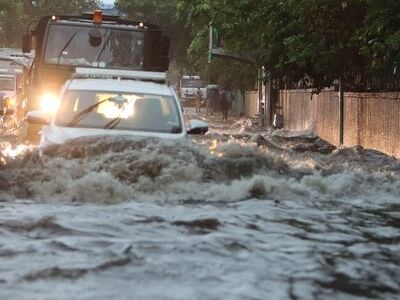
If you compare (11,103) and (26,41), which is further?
(11,103)

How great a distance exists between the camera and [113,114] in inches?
377

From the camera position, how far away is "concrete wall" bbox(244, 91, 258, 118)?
3912 cm

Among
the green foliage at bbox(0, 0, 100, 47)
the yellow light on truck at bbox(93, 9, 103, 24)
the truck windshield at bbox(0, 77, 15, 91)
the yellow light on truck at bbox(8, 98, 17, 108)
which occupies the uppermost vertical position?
the green foliage at bbox(0, 0, 100, 47)

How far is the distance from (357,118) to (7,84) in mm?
14379

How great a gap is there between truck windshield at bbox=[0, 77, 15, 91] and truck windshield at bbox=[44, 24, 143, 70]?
44.8 feet

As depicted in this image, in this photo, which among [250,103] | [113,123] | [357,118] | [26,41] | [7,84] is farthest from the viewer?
[250,103]

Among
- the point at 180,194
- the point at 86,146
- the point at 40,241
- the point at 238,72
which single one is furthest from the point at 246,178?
the point at 238,72

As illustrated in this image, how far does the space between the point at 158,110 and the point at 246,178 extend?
1445 mm

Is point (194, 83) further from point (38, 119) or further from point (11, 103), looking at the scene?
point (38, 119)

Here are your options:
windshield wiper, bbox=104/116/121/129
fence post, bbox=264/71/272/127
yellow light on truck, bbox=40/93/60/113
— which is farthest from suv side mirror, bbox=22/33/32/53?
fence post, bbox=264/71/272/127

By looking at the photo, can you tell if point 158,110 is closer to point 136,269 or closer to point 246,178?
point 246,178

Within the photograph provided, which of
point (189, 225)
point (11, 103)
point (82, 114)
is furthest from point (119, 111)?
point (11, 103)

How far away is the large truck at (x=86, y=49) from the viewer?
13.9 m

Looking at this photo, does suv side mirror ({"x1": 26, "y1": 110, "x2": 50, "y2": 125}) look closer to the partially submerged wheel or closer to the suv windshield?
the suv windshield
